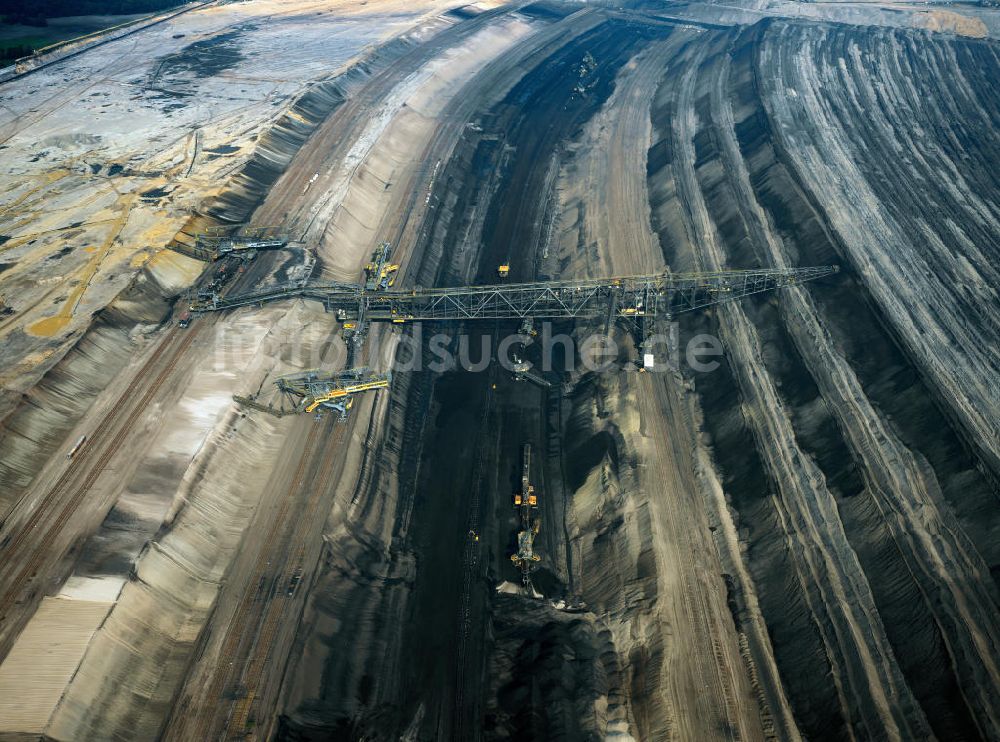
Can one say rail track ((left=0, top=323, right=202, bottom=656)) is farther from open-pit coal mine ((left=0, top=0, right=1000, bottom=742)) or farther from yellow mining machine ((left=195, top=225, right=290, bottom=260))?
yellow mining machine ((left=195, top=225, right=290, bottom=260))

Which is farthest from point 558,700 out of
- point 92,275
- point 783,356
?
point 92,275

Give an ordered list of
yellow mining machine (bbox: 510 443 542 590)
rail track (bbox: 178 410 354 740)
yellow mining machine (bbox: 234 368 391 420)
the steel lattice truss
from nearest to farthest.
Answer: rail track (bbox: 178 410 354 740) < yellow mining machine (bbox: 510 443 542 590) < yellow mining machine (bbox: 234 368 391 420) < the steel lattice truss

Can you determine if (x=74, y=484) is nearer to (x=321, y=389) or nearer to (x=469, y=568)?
(x=321, y=389)

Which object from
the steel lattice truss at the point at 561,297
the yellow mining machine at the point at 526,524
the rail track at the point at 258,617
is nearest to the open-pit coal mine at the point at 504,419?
the rail track at the point at 258,617

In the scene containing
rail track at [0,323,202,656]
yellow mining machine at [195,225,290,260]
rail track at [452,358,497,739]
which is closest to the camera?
rail track at [452,358,497,739]

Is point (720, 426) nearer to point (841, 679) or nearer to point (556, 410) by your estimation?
point (556, 410)

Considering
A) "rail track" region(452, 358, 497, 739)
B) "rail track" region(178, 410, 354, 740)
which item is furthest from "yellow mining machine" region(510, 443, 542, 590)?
"rail track" region(178, 410, 354, 740)

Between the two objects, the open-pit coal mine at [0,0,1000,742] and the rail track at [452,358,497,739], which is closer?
the open-pit coal mine at [0,0,1000,742]
